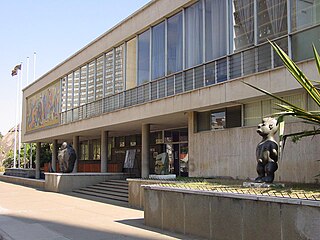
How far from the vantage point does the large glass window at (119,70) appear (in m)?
21.4

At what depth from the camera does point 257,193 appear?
777 cm

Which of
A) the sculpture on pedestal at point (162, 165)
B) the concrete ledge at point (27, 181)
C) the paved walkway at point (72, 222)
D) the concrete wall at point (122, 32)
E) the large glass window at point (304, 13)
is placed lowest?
the paved walkway at point (72, 222)

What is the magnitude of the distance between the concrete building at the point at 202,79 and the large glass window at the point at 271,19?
0.10ft

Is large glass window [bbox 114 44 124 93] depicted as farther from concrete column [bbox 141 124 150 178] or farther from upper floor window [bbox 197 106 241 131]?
upper floor window [bbox 197 106 241 131]

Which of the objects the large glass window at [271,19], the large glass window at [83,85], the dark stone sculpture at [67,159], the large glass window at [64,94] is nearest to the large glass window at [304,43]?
the large glass window at [271,19]

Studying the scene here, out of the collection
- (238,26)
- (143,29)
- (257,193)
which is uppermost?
(143,29)

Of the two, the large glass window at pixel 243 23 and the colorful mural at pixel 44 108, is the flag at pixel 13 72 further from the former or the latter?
the large glass window at pixel 243 23

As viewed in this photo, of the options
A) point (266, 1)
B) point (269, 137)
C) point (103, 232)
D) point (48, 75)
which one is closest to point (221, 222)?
point (269, 137)

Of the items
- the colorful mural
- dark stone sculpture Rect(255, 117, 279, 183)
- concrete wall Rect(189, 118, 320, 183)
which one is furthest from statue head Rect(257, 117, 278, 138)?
the colorful mural

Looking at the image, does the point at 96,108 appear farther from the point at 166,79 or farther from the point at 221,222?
the point at 221,222

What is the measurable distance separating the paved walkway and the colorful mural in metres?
14.0

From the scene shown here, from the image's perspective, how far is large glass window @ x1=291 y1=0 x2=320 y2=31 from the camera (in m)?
11.6

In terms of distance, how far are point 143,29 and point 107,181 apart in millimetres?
8079

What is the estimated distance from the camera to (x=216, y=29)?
15.2 m
